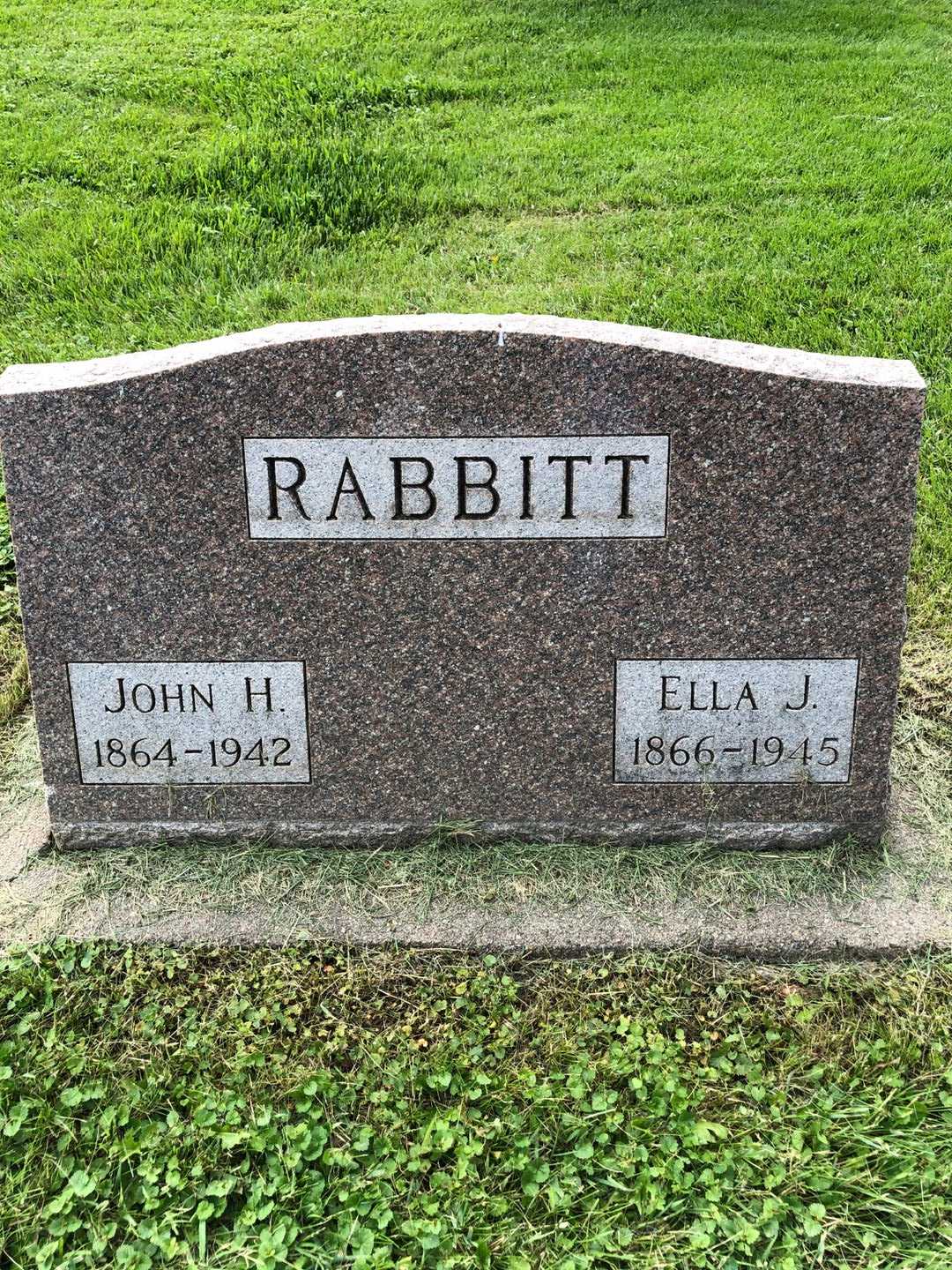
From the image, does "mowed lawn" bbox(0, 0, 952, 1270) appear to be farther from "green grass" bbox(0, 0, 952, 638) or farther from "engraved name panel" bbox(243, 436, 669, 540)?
"engraved name panel" bbox(243, 436, 669, 540)

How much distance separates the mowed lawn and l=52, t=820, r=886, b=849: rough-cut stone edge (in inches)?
14.5

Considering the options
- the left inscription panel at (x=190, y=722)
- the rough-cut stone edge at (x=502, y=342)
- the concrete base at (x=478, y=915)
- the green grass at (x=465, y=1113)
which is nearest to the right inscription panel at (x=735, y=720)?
the concrete base at (x=478, y=915)

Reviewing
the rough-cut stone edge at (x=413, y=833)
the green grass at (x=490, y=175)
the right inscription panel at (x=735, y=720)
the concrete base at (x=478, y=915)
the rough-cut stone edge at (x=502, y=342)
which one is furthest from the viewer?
the green grass at (x=490, y=175)

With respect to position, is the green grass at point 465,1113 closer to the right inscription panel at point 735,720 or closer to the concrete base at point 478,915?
the concrete base at point 478,915

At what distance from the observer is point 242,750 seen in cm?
312

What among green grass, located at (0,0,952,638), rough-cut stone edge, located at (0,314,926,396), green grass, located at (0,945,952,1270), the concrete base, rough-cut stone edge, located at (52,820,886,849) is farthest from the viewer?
green grass, located at (0,0,952,638)

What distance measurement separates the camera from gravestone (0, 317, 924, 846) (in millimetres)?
2754

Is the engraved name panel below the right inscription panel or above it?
above

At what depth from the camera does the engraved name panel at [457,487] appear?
9.20ft

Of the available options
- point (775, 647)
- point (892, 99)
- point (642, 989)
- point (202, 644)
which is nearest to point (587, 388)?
point (775, 647)

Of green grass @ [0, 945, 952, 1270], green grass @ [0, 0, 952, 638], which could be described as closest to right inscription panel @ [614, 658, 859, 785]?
green grass @ [0, 945, 952, 1270]

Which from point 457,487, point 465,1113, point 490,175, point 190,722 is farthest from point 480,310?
point 465,1113

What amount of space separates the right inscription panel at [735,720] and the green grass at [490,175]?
1203 millimetres

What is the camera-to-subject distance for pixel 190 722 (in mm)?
3098
